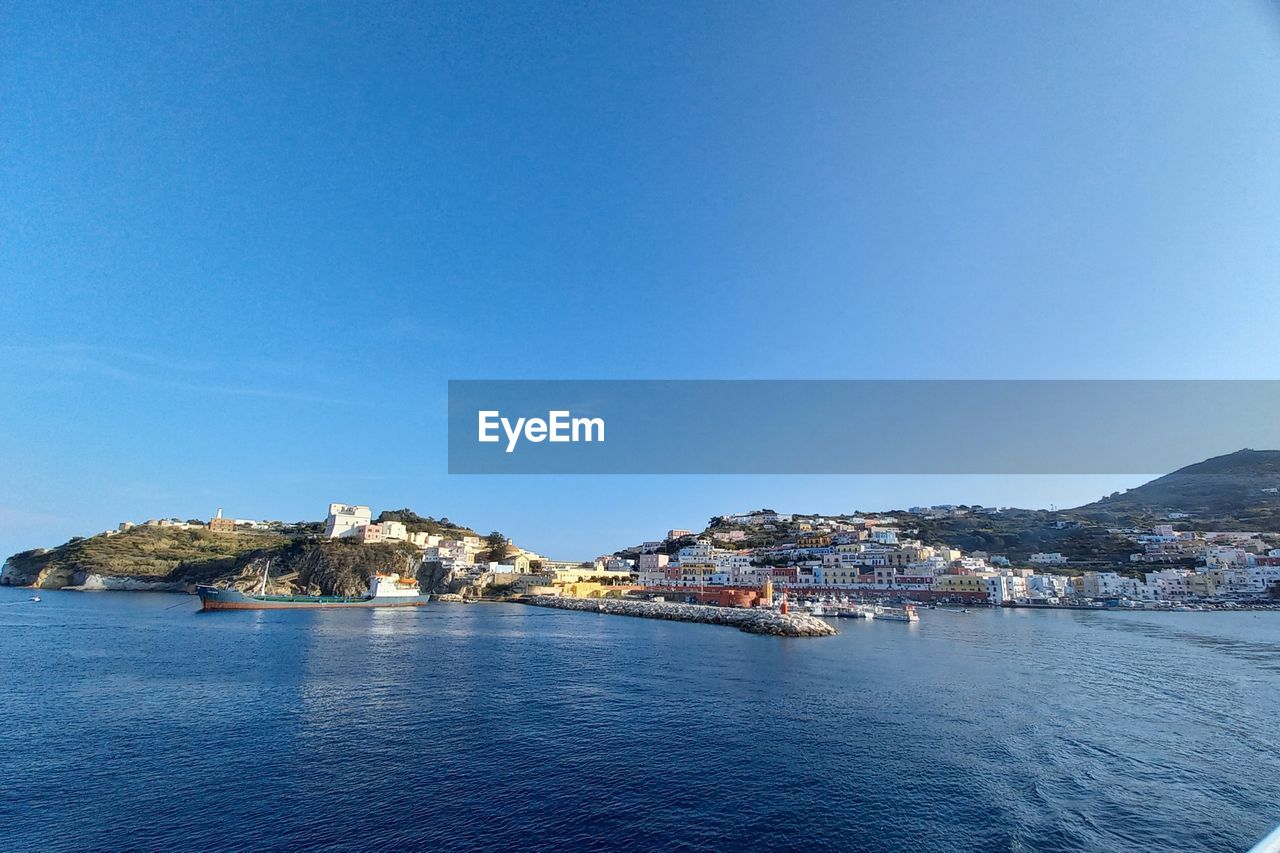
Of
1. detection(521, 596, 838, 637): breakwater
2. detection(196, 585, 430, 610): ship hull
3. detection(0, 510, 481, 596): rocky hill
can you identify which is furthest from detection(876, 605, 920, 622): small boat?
detection(0, 510, 481, 596): rocky hill

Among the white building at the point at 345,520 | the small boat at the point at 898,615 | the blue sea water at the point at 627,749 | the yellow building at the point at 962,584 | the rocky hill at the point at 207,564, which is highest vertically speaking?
the white building at the point at 345,520

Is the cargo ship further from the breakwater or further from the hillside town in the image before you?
the breakwater

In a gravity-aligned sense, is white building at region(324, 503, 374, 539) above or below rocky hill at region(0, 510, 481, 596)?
above

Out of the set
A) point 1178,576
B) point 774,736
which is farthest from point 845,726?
point 1178,576

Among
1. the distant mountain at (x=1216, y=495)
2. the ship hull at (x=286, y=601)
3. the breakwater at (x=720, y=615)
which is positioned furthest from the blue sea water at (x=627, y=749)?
the distant mountain at (x=1216, y=495)

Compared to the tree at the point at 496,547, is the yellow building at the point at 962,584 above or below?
below

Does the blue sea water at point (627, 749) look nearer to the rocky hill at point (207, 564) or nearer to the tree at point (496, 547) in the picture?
the rocky hill at point (207, 564)
